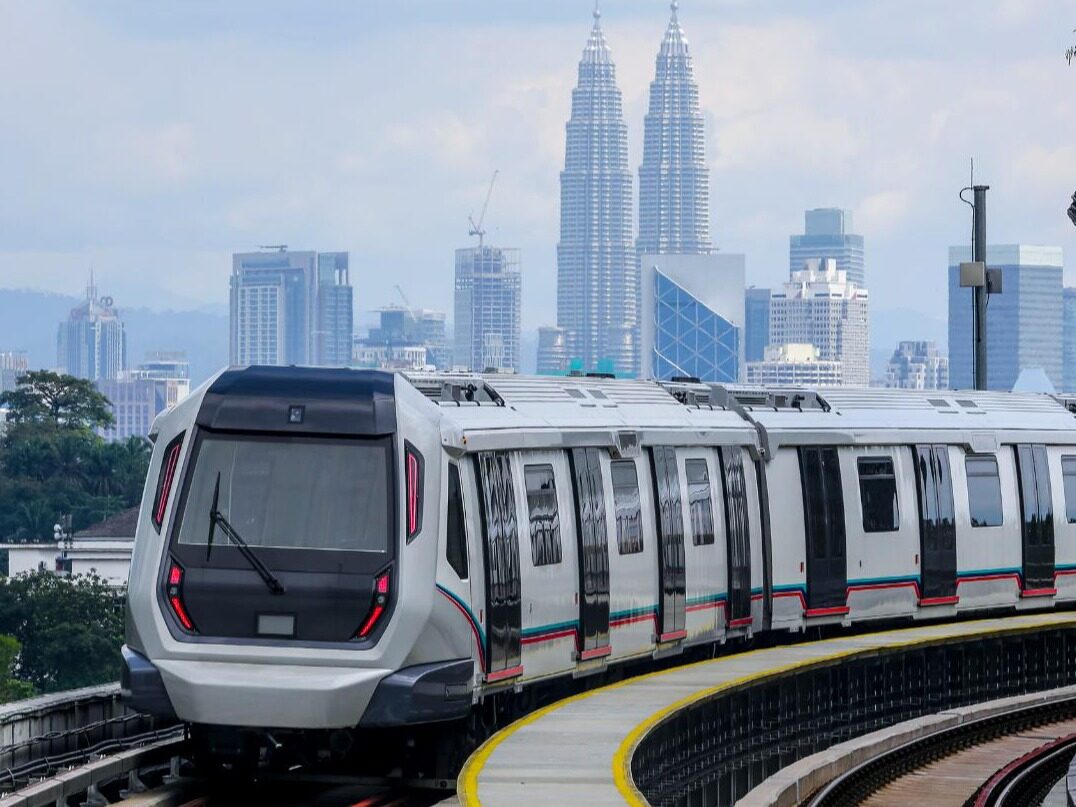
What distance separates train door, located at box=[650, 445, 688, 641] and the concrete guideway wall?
20.6 inches

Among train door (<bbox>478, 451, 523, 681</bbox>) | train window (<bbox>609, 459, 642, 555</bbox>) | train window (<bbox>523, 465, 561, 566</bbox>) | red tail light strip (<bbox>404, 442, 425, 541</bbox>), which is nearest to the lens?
red tail light strip (<bbox>404, 442, 425, 541</bbox>)

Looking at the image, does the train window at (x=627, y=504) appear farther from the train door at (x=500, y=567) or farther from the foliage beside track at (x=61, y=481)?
the foliage beside track at (x=61, y=481)

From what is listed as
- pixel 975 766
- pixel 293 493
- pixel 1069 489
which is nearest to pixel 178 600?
pixel 293 493

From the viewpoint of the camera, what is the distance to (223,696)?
58.9 ft

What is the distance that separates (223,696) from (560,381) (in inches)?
302

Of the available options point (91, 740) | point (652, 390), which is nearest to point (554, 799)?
point (91, 740)

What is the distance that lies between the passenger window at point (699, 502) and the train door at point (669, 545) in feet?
1.61

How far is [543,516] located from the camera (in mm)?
22047

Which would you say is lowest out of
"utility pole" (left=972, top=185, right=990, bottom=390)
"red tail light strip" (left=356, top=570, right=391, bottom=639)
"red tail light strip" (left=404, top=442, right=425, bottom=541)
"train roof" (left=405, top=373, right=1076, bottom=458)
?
"red tail light strip" (left=356, top=570, right=391, bottom=639)

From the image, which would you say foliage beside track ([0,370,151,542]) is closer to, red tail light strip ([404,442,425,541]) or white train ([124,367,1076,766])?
white train ([124,367,1076,766])

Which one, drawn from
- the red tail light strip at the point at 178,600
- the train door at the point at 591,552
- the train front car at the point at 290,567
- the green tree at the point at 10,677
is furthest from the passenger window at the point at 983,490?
the green tree at the point at 10,677

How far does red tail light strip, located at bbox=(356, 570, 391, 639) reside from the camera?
60.0 feet

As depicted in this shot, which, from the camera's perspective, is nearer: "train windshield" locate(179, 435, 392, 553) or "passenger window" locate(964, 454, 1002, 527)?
"train windshield" locate(179, 435, 392, 553)

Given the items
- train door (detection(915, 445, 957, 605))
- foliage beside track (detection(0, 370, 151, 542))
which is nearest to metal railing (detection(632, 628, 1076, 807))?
train door (detection(915, 445, 957, 605))
